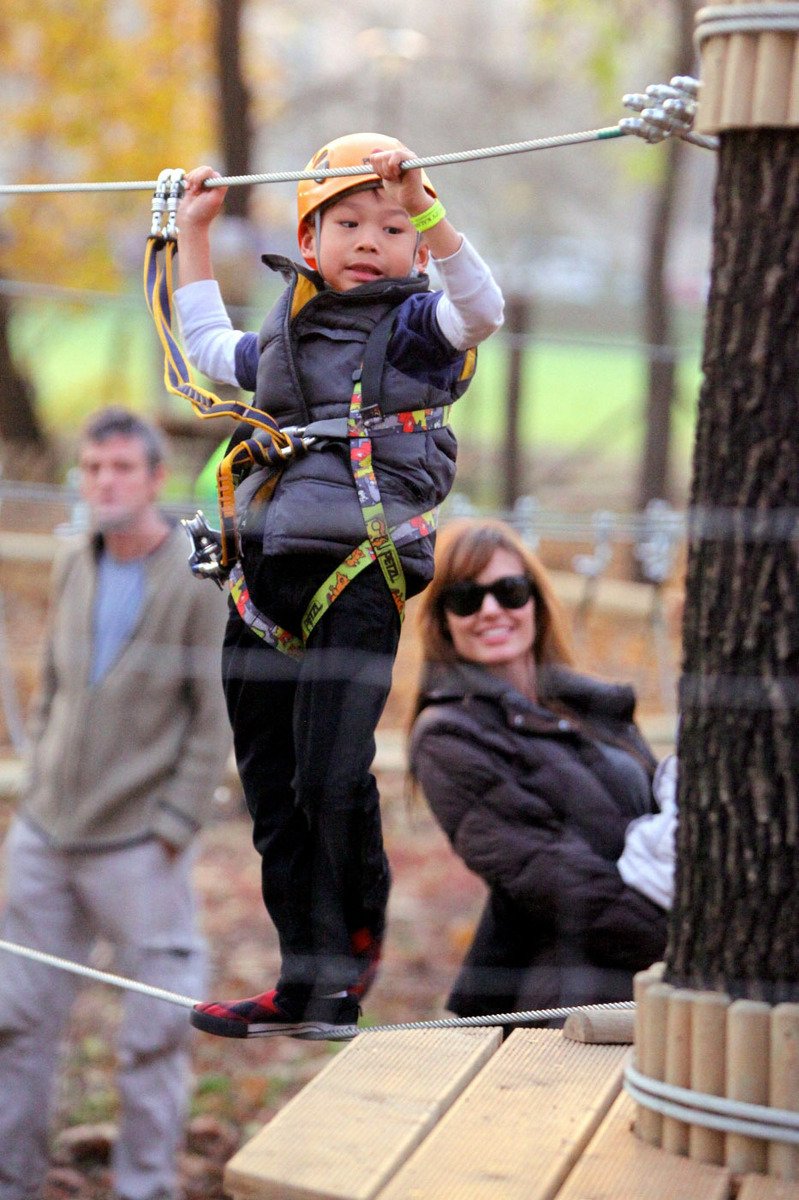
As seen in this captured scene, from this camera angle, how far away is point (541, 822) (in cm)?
275

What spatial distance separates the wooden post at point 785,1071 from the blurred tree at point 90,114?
859 centimetres

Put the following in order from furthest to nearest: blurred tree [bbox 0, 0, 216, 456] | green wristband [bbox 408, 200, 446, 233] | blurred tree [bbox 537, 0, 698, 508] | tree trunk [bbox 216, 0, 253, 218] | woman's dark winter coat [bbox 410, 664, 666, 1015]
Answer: blurred tree [bbox 0, 0, 216, 456] → blurred tree [bbox 537, 0, 698, 508] → tree trunk [bbox 216, 0, 253, 218] → woman's dark winter coat [bbox 410, 664, 666, 1015] → green wristband [bbox 408, 200, 446, 233]

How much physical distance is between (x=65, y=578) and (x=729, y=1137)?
273 centimetres

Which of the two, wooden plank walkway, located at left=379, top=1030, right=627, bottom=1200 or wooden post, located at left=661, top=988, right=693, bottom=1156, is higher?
wooden post, located at left=661, top=988, right=693, bottom=1156

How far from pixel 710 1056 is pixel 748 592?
A: 459 millimetres

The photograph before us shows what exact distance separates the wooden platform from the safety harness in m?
0.51

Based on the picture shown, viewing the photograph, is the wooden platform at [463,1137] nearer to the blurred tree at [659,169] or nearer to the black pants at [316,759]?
the black pants at [316,759]

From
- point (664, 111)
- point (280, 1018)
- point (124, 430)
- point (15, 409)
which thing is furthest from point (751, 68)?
point (15, 409)

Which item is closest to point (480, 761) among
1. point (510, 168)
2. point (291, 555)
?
point (291, 555)

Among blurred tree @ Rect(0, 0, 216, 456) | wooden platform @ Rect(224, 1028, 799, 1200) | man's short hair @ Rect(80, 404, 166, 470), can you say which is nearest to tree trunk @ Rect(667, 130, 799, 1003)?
wooden platform @ Rect(224, 1028, 799, 1200)

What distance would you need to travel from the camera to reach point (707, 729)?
1.55 m

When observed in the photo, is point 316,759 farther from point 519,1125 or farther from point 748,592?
point 748,592

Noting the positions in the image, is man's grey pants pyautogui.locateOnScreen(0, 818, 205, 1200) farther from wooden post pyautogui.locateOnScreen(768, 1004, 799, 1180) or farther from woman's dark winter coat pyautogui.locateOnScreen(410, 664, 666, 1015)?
wooden post pyautogui.locateOnScreen(768, 1004, 799, 1180)

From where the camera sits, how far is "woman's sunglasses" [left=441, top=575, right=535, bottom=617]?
9.20 feet
